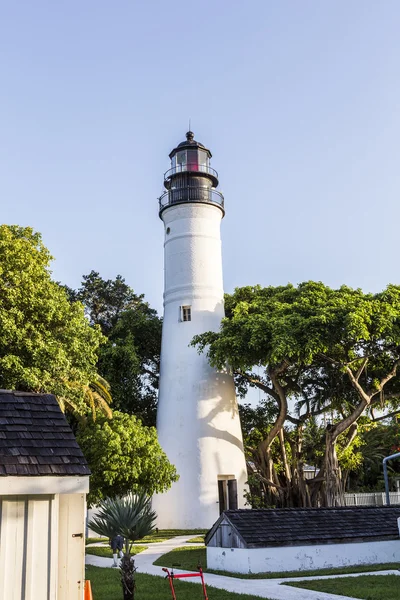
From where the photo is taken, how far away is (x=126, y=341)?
1308 inches

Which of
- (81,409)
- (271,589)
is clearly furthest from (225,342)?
(271,589)

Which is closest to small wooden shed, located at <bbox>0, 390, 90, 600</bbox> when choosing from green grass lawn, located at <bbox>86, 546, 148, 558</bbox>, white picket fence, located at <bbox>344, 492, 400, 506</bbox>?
green grass lawn, located at <bbox>86, 546, 148, 558</bbox>

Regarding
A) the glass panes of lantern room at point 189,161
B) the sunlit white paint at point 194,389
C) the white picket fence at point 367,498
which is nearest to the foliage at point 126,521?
the sunlit white paint at point 194,389

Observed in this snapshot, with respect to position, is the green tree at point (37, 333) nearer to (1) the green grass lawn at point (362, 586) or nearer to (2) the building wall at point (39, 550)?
(1) the green grass lawn at point (362, 586)

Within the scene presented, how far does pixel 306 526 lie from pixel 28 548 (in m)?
10.5

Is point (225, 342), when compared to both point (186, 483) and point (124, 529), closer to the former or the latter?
point (186, 483)

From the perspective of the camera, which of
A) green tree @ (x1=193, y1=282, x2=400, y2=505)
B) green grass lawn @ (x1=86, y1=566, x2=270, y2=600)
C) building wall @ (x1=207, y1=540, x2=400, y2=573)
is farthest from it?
green tree @ (x1=193, y1=282, x2=400, y2=505)

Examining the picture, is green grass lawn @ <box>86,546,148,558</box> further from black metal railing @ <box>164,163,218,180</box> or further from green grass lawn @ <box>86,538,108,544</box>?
black metal railing @ <box>164,163,218,180</box>

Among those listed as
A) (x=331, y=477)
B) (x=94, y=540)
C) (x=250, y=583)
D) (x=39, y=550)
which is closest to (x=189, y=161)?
(x=331, y=477)

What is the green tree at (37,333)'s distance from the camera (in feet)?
67.1

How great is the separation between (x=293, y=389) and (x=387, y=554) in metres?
15.6

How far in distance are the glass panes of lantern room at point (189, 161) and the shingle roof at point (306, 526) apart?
20590 millimetres

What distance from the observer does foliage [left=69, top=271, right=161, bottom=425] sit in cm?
3238

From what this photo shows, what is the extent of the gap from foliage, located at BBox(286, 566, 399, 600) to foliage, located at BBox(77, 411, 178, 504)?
1219 centimetres
